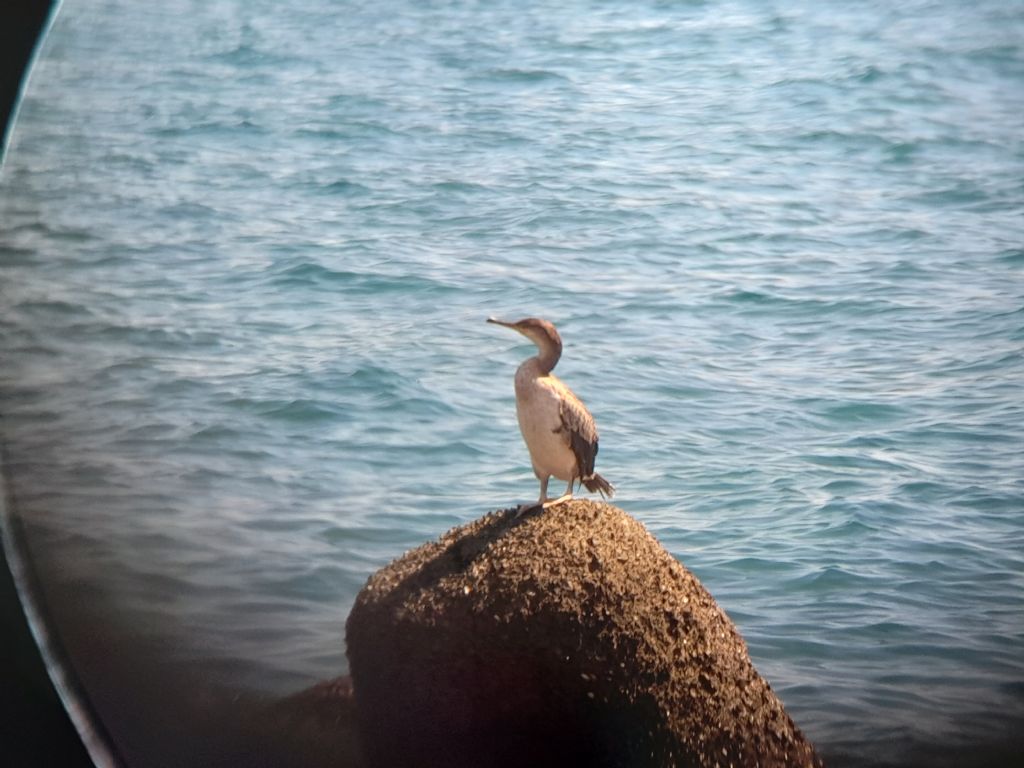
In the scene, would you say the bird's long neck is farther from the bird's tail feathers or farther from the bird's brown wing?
the bird's tail feathers

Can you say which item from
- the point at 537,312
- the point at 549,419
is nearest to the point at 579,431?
the point at 549,419

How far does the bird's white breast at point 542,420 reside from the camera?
156 centimetres

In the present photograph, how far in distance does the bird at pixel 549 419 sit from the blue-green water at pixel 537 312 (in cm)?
17

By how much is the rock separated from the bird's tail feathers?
65 millimetres

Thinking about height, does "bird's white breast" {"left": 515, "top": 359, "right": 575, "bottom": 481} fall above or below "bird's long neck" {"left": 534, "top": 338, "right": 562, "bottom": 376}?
below

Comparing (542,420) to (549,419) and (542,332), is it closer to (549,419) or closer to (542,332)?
(549,419)

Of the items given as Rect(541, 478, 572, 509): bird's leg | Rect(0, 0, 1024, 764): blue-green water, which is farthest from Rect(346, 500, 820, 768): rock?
Rect(0, 0, 1024, 764): blue-green water

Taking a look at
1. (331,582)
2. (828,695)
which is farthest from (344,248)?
(828,695)

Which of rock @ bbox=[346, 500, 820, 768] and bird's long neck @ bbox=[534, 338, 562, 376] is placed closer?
rock @ bbox=[346, 500, 820, 768]

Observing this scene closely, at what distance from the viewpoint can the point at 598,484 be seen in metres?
1.66

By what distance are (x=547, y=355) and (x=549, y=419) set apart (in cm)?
9

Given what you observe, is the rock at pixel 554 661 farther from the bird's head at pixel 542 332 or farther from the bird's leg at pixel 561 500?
the bird's head at pixel 542 332

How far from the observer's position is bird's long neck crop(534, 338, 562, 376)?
1.58 metres

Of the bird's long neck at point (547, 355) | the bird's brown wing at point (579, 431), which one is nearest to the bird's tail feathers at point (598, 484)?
the bird's brown wing at point (579, 431)
